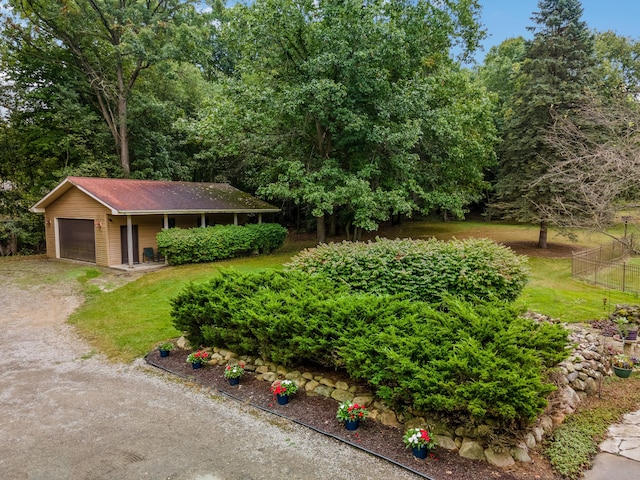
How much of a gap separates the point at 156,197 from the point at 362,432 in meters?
14.2

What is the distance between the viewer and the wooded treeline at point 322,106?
13.5 metres

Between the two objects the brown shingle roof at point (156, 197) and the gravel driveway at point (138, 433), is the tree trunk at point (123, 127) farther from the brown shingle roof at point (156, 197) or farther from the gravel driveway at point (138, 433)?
the gravel driveway at point (138, 433)

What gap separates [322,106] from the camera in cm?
1363

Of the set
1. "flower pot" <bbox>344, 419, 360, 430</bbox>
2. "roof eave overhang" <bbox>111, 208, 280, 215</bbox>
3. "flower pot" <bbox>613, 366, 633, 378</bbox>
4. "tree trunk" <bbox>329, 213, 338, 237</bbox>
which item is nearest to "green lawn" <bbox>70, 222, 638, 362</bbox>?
"flower pot" <bbox>613, 366, 633, 378</bbox>

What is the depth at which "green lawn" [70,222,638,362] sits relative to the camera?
743 cm

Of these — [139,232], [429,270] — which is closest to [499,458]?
[429,270]

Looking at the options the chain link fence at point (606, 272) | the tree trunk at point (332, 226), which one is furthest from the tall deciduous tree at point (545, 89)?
the tree trunk at point (332, 226)

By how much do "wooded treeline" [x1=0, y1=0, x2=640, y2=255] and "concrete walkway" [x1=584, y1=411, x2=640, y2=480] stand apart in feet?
18.8

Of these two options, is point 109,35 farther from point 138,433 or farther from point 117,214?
point 138,433

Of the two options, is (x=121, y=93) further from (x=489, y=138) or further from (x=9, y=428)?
(x=9, y=428)

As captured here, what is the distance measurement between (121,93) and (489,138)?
18168 millimetres

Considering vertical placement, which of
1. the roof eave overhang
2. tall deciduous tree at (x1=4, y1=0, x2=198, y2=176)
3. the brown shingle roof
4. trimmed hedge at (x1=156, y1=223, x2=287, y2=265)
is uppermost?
tall deciduous tree at (x1=4, y1=0, x2=198, y2=176)

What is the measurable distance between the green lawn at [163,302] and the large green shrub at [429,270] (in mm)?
1065

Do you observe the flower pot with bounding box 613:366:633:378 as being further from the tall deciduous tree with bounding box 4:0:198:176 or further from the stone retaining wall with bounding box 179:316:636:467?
the tall deciduous tree with bounding box 4:0:198:176
